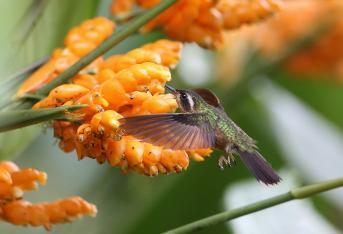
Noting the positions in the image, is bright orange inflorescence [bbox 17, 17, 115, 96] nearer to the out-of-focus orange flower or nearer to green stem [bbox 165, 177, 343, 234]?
green stem [bbox 165, 177, 343, 234]

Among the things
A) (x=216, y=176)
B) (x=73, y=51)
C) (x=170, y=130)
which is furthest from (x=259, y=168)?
(x=216, y=176)

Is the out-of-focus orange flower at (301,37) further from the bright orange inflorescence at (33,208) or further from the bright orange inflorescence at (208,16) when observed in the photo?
the bright orange inflorescence at (33,208)

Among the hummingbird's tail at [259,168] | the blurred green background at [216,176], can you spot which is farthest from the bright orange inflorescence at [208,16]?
the blurred green background at [216,176]

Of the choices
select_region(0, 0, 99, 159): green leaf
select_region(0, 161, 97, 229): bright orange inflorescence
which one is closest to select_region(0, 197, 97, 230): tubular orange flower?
select_region(0, 161, 97, 229): bright orange inflorescence

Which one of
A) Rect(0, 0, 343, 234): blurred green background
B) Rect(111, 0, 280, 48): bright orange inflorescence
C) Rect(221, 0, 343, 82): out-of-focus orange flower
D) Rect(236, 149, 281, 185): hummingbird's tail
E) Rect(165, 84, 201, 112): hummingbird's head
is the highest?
Rect(111, 0, 280, 48): bright orange inflorescence

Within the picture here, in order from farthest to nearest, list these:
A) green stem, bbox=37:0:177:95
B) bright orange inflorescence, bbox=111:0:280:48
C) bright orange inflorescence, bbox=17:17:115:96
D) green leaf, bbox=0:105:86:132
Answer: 1. bright orange inflorescence, bbox=111:0:280:48
2. bright orange inflorescence, bbox=17:17:115:96
3. green stem, bbox=37:0:177:95
4. green leaf, bbox=0:105:86:132

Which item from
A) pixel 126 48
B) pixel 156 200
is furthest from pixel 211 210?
pixel 126 48
